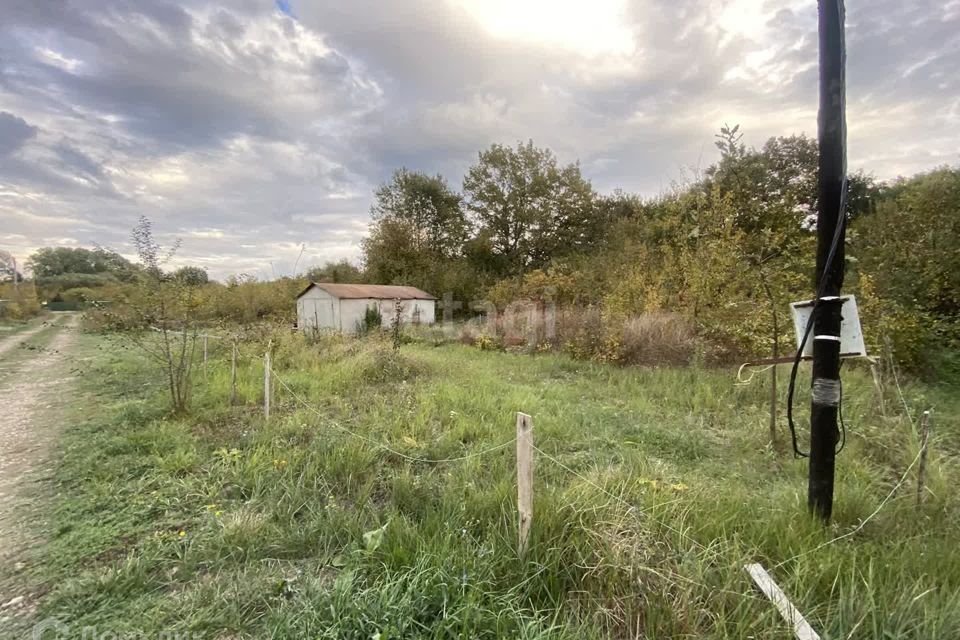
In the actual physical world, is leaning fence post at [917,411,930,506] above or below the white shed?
below

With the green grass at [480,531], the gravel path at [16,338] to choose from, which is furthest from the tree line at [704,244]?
the gravel path at [16,338]

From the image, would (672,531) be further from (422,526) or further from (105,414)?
(105,414)

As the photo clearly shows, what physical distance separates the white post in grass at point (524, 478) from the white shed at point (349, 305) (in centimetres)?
1276

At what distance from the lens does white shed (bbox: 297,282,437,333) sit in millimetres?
15430

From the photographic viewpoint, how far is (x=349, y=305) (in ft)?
51.3

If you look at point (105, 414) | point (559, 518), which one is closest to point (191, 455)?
point (105, 414)

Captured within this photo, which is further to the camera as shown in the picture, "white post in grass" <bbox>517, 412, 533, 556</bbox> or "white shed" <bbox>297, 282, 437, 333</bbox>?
"white shed" <bbox>297, 282, 437, 333</bbox>

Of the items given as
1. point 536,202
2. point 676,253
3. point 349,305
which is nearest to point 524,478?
point 676,253

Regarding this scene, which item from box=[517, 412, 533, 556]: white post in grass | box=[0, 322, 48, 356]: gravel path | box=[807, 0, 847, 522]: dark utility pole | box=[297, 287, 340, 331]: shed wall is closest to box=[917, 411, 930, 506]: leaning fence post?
box=[807, 0, 847, 522]: dark utility pole

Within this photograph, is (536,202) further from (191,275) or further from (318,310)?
(191,275)

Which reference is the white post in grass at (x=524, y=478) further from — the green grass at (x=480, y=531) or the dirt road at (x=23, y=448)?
the dirt road at (x=23, y=448)

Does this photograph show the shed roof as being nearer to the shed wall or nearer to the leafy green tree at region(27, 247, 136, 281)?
the shed wall

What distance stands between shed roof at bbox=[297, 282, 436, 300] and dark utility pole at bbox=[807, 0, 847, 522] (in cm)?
1509

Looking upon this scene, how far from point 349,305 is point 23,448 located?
11.7m
